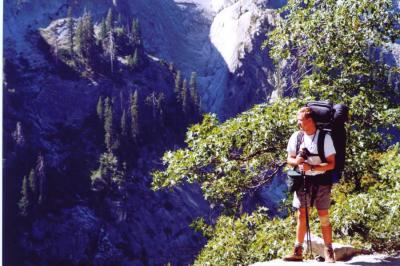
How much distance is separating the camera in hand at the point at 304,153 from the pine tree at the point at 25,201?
3739 inches

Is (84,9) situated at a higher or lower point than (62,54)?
higher

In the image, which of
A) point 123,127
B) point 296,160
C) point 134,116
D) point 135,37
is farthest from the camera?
point 135,37

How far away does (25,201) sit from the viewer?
95.3 metres

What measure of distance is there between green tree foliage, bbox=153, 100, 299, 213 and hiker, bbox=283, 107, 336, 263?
215 centimetres

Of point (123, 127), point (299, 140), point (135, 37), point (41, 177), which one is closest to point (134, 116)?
point (123, 127)

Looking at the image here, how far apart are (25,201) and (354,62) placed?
93732 millimetres

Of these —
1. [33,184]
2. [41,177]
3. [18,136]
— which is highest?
[18,136]

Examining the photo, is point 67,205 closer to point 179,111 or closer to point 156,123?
point 156,123

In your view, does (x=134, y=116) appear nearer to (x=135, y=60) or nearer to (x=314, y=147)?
(x=135, y=60)

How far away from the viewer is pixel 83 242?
3637 inches

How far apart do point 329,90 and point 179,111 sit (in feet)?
396

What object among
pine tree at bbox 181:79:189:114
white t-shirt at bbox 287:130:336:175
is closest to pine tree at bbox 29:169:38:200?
pine tree at bbox 181:79:189:114

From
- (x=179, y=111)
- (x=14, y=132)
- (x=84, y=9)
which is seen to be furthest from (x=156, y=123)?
(x=84, y=9)

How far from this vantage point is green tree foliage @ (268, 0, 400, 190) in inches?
402
